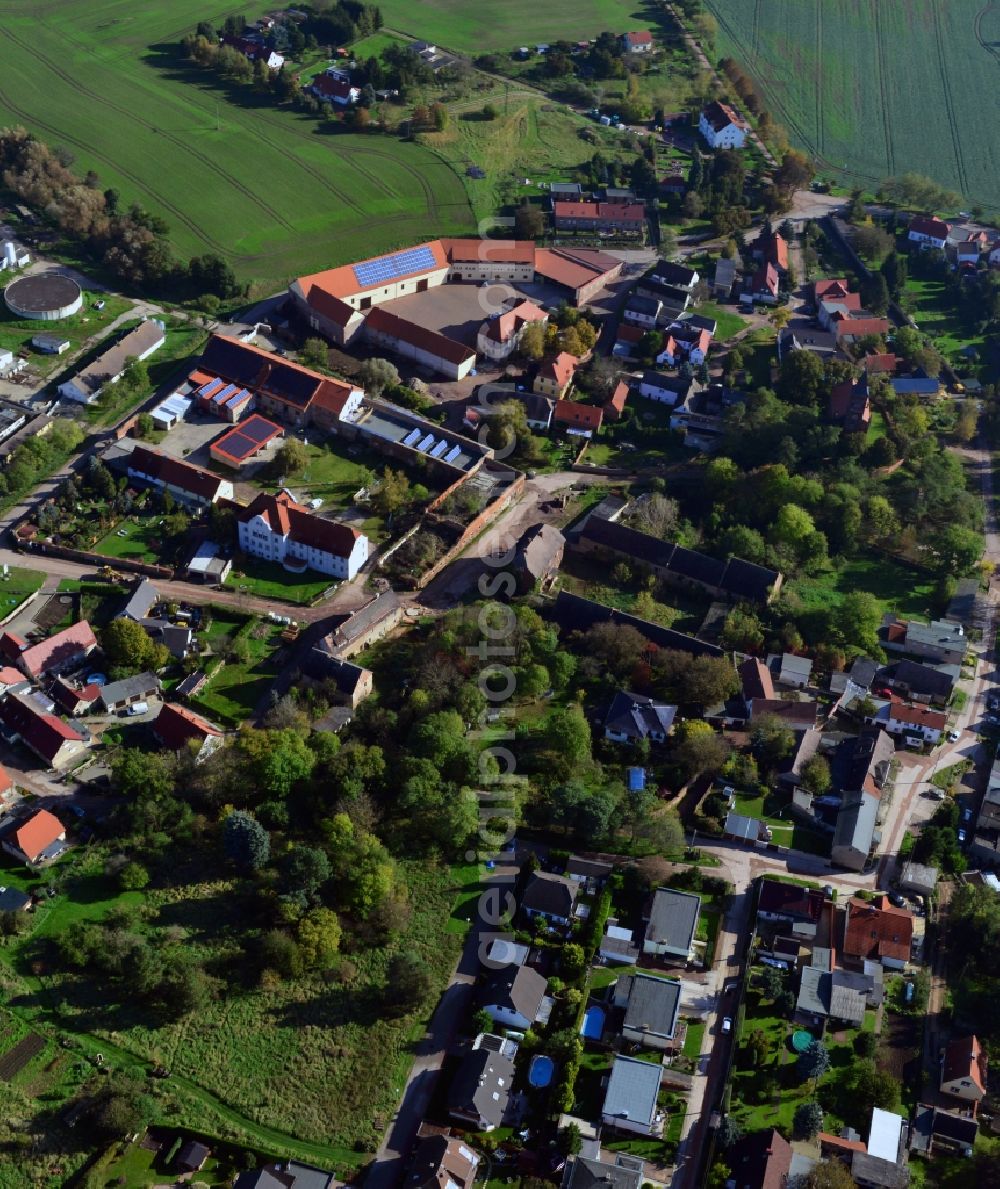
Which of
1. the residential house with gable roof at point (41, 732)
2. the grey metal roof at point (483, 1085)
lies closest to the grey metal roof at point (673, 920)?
the grey metal roof at point (483, 1085)

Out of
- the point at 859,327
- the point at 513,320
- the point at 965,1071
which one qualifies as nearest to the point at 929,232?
the point at 859,327

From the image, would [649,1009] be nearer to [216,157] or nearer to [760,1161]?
[760,1161]

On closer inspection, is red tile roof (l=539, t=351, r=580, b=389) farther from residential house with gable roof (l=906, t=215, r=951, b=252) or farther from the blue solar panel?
residential house with gable roof (l=906, t=215, r=951, b=252)

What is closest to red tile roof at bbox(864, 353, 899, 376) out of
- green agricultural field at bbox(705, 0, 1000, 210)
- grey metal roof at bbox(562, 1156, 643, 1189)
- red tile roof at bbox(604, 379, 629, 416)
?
red tile roof at bbox(604, 379, 629, 416)

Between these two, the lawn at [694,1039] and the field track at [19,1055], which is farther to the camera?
the lawn at [694,1039]

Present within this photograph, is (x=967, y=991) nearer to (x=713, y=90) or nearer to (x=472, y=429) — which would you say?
(x=472, y=429)

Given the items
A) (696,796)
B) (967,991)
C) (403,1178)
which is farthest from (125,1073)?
(967,991)

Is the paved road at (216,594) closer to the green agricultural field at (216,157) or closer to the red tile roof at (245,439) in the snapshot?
the red tile roof at (245,439)
